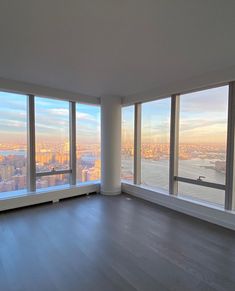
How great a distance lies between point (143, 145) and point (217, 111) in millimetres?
1902

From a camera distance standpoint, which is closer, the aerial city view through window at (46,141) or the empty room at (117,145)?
the empty room at (117,145)

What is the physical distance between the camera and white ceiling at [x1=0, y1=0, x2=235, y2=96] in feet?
5.22

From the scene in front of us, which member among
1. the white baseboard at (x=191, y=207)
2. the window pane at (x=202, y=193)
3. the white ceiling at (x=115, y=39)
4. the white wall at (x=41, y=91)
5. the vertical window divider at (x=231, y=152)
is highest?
the white ceiling at (x=115, y=39)

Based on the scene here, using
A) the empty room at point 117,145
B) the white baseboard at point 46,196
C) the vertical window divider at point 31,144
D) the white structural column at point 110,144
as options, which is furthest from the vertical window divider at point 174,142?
the vertical window divider at point 31,144

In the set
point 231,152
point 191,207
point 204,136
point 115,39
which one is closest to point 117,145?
point 204,136

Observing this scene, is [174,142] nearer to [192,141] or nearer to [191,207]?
[192,141]

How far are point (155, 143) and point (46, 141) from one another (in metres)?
2.58

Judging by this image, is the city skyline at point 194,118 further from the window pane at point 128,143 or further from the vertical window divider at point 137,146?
the window pane at point 128,143

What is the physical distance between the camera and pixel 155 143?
14.1 feet

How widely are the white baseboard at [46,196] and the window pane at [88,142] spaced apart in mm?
259

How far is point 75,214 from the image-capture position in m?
3.48

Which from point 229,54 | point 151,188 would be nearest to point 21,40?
point 229,54

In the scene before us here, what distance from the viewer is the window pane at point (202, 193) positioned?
3217 mm

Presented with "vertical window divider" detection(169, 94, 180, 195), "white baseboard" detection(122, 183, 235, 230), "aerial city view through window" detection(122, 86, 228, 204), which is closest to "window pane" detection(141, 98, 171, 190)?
"aerial city view through window" detection(122, 86, 228, 204)
